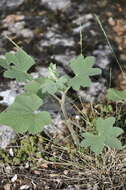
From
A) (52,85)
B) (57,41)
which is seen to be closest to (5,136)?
(52,85)

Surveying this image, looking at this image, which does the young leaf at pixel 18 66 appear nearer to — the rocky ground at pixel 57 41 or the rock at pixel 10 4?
the rocky ground at pixel 57 41

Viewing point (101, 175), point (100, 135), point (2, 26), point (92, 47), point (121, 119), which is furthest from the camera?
point (2, 26)

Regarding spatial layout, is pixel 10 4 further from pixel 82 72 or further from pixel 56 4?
pixel 82 72

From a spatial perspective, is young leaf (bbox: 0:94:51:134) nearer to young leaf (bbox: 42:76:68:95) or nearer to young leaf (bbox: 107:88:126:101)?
young leaf (bbox: 42:76:68:95)

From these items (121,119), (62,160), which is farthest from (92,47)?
(62,160)

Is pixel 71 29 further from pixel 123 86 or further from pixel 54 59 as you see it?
pixel 123 86

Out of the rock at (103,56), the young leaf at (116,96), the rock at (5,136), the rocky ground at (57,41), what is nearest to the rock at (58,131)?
the rocky ground at (57,41)
